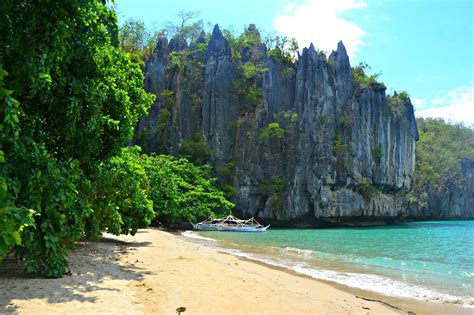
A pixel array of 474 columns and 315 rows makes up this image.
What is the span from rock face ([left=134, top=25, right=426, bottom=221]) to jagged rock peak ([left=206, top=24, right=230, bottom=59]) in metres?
0.12

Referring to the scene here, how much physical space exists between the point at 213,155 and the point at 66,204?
35804 mm

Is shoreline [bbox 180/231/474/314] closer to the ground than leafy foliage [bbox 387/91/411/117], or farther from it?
closer to the ground

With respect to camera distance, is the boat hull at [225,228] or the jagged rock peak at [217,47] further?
the jagged rock peak at [217,47]

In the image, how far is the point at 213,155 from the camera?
139 ft

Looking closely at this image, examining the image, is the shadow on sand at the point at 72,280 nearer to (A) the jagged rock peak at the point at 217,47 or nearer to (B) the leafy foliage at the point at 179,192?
(B) the leafy foliage at the point at 179,192

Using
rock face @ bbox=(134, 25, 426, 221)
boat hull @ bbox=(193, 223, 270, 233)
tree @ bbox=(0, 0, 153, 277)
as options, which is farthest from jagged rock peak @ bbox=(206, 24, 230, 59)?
tree @ bbox=(0, 0, 153, 277)

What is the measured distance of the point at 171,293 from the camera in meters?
6.99

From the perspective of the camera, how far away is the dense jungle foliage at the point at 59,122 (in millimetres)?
6059

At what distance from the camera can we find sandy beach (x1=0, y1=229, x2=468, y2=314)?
5883 millimetres

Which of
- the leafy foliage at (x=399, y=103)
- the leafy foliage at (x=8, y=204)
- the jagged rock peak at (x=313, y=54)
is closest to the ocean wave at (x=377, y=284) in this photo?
the leafy foliage at (x=8, y=204)

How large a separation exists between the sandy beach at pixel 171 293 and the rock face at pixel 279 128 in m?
31.3

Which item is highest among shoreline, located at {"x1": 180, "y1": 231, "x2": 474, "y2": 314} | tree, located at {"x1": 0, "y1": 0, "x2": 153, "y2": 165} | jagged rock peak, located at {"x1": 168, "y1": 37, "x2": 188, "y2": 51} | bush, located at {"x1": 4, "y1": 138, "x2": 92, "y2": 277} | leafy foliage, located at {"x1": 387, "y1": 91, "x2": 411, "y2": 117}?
jagged rock peak, located at {"x1": 168, "y1": 37, "x2": 188, "y2": 51}

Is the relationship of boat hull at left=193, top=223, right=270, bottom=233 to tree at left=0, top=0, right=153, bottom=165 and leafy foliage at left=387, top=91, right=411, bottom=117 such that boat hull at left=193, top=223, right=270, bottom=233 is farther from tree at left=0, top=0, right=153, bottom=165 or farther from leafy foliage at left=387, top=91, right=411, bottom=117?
leafy foliage at left=387, top=91, right=411, bottom=117

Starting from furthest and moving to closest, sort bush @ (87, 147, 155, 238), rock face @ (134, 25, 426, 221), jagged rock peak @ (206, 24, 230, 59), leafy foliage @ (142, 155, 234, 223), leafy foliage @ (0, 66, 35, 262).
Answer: jagged rock peak @ (206, 24, 230, 59) < rock face @ (134, 25, 426, 221) < leafy foliage @ (142, 155, 234, 223) < bush @ (87, 147, 155, 238) < leafy foliage @ (0, 66, 35, 262)
